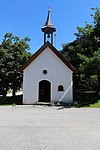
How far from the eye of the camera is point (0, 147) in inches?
300

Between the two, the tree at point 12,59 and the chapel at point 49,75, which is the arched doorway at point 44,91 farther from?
the tree at point 12,59

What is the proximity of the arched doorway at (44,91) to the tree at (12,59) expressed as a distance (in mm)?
3332

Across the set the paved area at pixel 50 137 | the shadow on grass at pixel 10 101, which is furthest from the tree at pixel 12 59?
the paved area at pixel 50 137

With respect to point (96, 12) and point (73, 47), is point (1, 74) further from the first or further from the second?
point (96, 12)

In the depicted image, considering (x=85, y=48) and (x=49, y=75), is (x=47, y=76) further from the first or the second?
(x=85, y=48)

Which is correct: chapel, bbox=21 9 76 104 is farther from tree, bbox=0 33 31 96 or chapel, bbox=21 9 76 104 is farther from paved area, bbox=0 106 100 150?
paved area, bbox=0 106 100 150

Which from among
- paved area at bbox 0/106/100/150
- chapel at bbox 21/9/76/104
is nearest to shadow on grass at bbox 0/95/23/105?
chapel at bbox 21/9/76/104

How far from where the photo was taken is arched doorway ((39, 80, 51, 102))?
25698 millimetres

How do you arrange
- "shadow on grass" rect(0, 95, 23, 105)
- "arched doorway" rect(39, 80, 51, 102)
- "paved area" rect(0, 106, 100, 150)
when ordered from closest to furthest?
"paved area" rect(0, 106, 100, 150), "shadow on grass" rect(0, 95, 23, 105), "arched doorway" rect(39, 80, 51, 102)

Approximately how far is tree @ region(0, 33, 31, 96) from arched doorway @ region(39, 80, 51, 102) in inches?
131

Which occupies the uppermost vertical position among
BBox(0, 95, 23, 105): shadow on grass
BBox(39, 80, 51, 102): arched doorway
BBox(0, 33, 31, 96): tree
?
BBox(0, 33, 31, 96): tree

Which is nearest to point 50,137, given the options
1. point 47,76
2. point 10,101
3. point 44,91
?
point 47,76

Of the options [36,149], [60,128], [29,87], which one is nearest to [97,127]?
[60,128]

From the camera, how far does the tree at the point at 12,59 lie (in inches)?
1085
